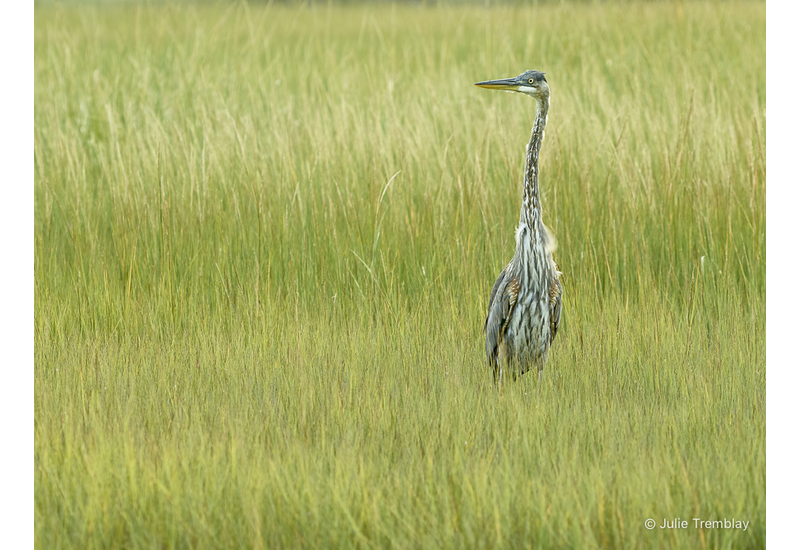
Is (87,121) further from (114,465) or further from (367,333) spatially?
(114,465)

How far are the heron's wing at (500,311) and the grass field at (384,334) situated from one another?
0.49 ft

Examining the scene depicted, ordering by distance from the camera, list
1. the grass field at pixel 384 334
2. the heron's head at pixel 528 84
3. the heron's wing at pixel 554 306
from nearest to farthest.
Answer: the grass field at pixel 384 334
the heron's head at pixel 528 84
the heron's wing at pixel 554 306

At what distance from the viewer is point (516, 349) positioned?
13.5ft

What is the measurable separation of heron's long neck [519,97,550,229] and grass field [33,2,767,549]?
2.63 feet

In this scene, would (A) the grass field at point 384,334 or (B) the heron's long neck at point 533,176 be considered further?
(B) the heron's long neck at point 533,176

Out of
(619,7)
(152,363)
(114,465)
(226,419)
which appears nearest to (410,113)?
(152,363)

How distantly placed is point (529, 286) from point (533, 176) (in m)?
0.60

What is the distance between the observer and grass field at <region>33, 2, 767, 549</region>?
8.71 ft

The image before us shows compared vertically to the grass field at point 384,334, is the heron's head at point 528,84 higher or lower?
higher

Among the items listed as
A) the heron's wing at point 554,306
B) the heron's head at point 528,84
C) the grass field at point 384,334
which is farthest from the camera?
the heron's wing at point 554,306

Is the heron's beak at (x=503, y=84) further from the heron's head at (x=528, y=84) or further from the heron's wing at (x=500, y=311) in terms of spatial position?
the heron's wing at (x=500, y=311)

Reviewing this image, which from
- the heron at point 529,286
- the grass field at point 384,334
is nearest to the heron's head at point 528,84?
the heron at point 529,286

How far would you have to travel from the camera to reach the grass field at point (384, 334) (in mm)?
2656

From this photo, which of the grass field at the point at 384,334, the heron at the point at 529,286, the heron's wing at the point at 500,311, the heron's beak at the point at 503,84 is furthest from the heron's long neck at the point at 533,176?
the grass field at the point at 384,334
